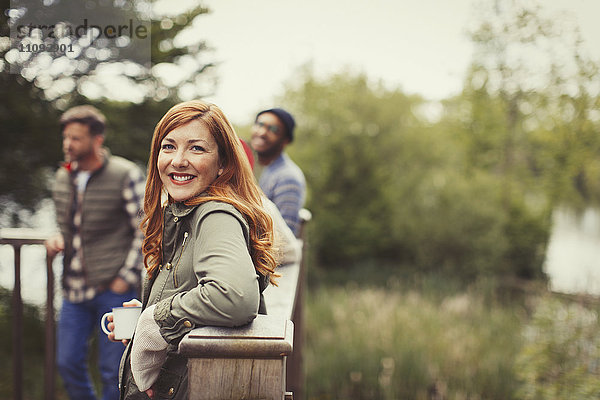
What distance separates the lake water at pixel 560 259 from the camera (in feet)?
17.0

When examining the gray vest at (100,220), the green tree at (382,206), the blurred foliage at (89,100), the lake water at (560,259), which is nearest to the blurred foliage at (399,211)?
the green tree at (382,206)

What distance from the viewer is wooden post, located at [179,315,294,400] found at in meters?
1.07

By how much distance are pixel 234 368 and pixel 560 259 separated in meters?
18.6

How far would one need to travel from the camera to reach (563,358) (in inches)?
188

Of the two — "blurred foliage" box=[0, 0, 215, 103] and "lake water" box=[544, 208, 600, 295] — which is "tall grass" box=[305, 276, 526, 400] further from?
"lake water" box=[544, 208, 600, 295]

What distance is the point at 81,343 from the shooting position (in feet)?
9.50

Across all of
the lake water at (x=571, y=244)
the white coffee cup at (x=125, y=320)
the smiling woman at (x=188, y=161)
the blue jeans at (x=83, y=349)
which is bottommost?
the lake water at (x=571, y=244)

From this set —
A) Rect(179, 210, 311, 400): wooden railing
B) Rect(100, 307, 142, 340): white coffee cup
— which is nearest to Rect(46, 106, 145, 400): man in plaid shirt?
Rect(100, 307, 142, 340): white coffee cup

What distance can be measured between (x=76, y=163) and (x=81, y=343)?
3.23 ft

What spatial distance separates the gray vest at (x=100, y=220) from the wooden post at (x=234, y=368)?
2042mm

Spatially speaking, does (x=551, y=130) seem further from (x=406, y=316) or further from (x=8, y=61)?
(x=8, y=61)

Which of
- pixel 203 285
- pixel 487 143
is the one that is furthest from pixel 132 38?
pixel 487 143

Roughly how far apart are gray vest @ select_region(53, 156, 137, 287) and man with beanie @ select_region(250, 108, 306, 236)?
0.76 m
